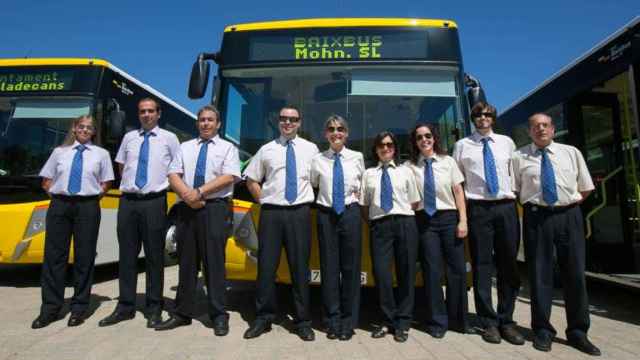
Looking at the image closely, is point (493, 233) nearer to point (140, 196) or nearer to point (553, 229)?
point (553, 229)

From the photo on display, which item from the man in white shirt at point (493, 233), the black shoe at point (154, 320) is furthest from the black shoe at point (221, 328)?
the man in white shirt at point (493, 233)

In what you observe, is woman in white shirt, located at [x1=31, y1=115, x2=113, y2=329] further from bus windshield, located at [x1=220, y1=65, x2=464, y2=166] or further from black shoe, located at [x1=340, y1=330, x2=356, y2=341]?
black shoe, located at [x1=340, y1=330, x2=356, y2=341]

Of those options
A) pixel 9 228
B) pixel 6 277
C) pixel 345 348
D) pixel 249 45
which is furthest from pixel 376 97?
pixel 6 277

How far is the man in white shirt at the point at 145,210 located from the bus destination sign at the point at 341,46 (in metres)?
1.45

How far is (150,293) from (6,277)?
481cm

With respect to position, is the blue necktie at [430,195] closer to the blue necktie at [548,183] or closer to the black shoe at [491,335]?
the blue necktie at [548,183]

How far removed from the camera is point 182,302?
4.34 m

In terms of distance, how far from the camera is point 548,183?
12.7ft

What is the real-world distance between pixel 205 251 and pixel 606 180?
5.53 metres

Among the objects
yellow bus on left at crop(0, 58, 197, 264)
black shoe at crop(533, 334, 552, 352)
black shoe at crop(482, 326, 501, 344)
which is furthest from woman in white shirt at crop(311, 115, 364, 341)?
yellow bus on left at crop(0, 58, 197, 264)

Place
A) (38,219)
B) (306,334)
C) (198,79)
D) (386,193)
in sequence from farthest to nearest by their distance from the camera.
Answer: (38,219) < (198,79) < (386,193) < (306,334)

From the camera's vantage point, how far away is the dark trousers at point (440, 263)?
13.3 feet

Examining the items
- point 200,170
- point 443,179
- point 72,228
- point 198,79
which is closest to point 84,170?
point 72,228

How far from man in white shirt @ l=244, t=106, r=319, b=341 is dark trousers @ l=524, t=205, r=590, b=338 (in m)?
1.99
